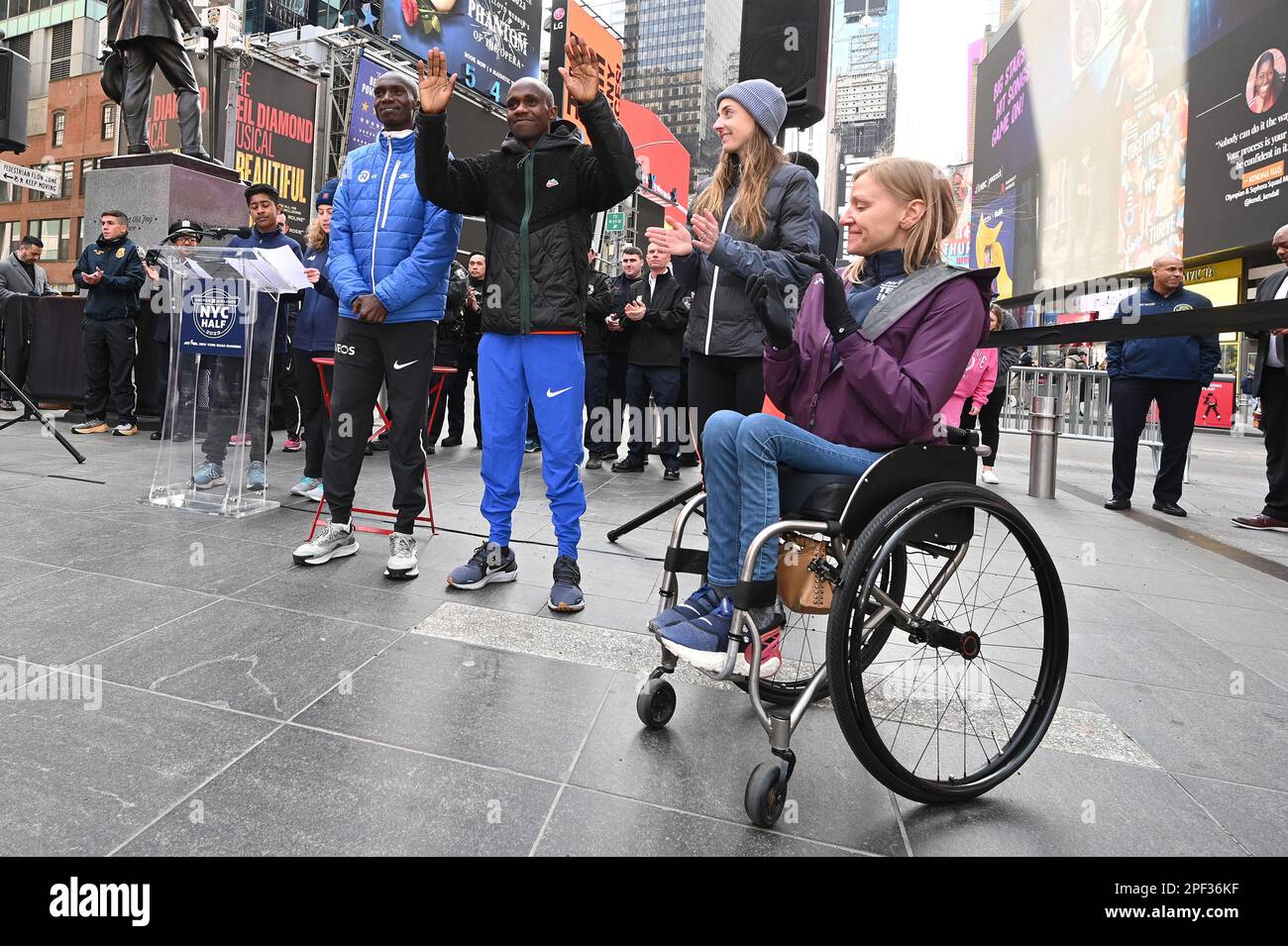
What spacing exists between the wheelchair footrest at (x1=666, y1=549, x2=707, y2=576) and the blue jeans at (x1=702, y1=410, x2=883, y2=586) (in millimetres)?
84

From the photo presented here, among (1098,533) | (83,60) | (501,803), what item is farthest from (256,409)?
(83,60)

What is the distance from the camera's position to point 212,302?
15.6 ft

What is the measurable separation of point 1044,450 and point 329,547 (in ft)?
21.1

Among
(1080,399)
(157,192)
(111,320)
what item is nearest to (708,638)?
(111,320)

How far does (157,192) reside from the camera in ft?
26.5

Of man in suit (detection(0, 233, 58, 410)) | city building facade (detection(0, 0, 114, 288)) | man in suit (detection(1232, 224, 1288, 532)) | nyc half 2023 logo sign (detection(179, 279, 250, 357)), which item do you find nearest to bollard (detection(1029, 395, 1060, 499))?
→ man in suit (detection(1232, 224, 1288, 532))

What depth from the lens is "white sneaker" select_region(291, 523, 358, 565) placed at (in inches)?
142

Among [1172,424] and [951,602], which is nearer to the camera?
[951,602]

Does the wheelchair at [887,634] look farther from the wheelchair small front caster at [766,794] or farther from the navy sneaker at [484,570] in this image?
the navy sneaker at [484,570]

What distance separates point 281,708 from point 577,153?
7.95 ft

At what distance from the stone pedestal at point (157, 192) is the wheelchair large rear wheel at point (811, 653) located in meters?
7.66

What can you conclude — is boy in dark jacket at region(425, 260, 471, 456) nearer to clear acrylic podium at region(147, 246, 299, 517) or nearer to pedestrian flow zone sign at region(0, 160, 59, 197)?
clear acrylic podium at region(147, 246, 299, 517)

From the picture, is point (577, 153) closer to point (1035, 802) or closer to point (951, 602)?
point (951, 602)

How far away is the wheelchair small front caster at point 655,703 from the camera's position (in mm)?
2145
